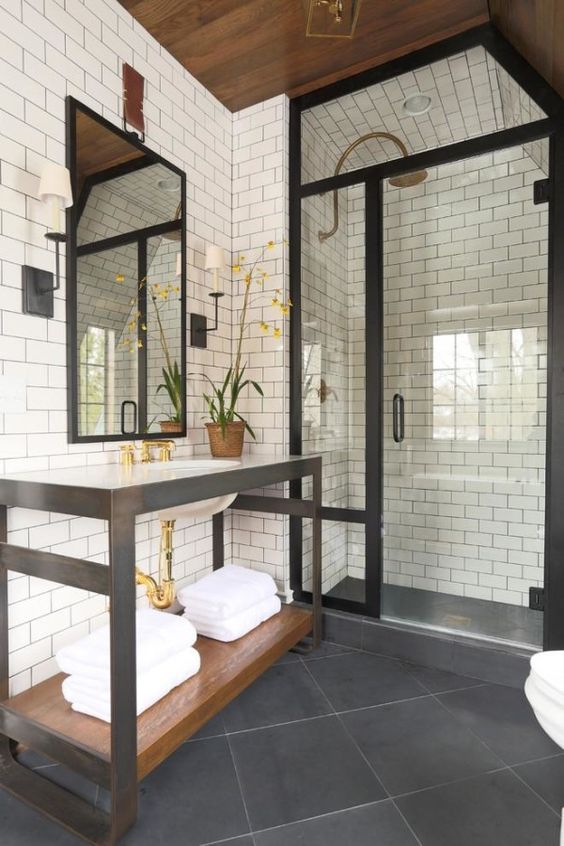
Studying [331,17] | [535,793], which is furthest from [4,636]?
[331,17]

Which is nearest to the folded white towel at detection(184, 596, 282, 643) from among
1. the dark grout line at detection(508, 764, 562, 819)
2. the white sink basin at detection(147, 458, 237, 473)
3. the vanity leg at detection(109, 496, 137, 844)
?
the white sink basin at detection(147, 458, 237, 473)

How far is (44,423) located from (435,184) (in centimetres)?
210

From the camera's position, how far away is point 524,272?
229 cm

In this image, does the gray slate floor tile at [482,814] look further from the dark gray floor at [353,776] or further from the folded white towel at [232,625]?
the folded white towel at [232,625]

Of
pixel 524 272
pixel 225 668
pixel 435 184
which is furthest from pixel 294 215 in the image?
pixel 225 668

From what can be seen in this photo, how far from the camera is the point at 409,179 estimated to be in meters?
2.45

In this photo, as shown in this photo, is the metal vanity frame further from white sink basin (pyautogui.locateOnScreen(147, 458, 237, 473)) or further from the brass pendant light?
the brass pendant light

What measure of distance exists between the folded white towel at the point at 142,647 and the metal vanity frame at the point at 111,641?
17 cm

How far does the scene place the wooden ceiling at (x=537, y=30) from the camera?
1753mm

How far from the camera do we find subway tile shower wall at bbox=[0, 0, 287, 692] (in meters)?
1.63

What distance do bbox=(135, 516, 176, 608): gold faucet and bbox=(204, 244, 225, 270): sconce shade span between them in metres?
1.21

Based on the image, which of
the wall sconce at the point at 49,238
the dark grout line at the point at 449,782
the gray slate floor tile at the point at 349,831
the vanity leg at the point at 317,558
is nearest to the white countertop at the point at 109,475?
the vanity leg at the point at 317,558

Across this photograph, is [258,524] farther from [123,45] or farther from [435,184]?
[123,45]

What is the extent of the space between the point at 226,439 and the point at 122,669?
3.99 feet
